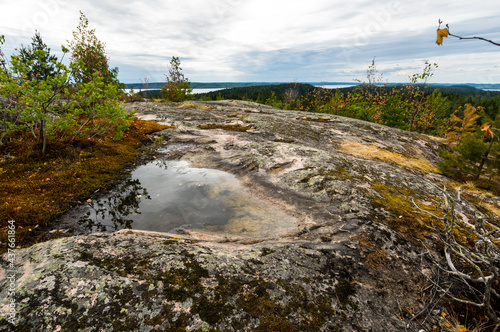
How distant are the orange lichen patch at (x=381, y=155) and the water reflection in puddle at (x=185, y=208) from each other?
873cm

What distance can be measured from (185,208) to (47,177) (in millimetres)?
4820

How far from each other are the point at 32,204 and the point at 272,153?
8294 millimetres

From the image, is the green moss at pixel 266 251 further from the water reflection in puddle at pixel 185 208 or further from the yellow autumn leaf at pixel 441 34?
the yellow autumn leaf at pixel 441 34

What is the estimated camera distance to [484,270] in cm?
391

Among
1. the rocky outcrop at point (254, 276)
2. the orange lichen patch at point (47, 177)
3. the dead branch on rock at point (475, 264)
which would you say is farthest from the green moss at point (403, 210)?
the orange lichen patch at point (47, 177)

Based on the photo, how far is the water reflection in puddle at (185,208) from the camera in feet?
18.5

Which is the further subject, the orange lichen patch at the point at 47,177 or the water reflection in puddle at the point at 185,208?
the water reflection in puddle at the point at 185,208

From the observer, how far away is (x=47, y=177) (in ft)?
23.0

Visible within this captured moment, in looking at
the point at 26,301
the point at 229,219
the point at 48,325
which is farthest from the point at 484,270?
the point at 26,301

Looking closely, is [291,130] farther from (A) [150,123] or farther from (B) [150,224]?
(B) [150,224]

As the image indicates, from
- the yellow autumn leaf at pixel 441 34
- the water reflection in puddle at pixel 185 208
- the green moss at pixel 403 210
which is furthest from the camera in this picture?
the water reflection in puddle at pixel 185 208

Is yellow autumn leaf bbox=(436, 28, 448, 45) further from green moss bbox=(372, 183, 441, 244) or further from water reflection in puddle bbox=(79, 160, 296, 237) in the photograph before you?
water reflection in puddle bbox=(79, 160, 296, 237)

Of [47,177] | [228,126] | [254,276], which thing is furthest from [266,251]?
[228,126]

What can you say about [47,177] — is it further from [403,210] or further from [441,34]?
[403,210]
